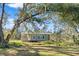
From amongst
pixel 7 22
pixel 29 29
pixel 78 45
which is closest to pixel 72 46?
pixel 78 45

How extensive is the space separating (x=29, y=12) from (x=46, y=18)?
0.14 meters

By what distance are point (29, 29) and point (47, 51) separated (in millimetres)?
217

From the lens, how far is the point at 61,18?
6.69 ft

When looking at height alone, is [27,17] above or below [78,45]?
above

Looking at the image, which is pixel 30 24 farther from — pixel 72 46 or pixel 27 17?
pixel 72 46

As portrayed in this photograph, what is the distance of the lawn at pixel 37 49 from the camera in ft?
6.57

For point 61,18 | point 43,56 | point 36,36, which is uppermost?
point 61,18

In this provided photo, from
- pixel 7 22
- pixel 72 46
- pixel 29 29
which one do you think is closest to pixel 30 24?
pixel 29 29

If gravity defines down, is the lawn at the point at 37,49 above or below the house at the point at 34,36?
below

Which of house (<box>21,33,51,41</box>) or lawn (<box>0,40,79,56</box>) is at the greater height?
house (<box>21,33,51,41</box>)

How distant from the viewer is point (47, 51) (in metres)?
2.00

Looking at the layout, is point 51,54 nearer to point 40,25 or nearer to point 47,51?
point 47,51

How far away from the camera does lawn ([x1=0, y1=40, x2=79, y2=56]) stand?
2002mm

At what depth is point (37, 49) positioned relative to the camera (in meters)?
2.02
